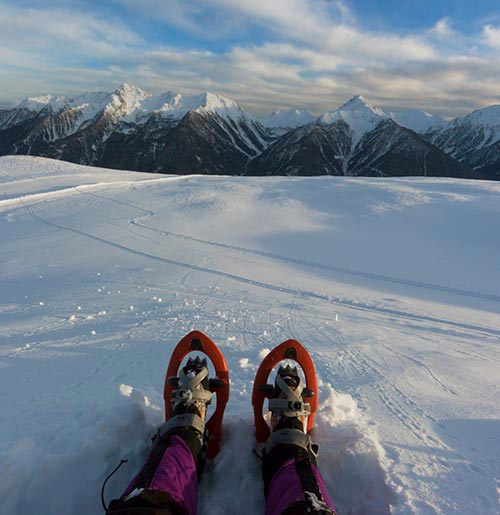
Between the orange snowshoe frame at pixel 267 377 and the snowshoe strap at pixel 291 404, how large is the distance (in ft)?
0.34

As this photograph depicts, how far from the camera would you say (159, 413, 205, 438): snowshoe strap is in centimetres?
273

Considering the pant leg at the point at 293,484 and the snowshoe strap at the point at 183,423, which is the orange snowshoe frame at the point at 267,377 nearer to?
the pant leg at the point at 293,484

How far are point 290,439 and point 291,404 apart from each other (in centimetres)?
34

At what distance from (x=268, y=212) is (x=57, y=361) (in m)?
12.2

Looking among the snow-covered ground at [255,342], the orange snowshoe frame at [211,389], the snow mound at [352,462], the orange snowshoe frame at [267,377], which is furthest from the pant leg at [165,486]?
the snow mound at [352,462]

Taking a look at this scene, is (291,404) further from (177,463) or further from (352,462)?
(177,463)

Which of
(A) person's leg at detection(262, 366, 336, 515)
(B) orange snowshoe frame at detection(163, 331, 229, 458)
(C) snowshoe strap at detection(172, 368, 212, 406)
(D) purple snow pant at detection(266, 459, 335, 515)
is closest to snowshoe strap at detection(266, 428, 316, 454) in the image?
(A) person's leg at detection(262, 366, 336, 515)

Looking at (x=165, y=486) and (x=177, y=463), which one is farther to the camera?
(x=177, y=463)

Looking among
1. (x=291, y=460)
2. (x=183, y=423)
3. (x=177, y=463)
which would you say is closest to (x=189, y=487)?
(x=177, y=463)

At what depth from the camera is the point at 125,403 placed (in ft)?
10.0

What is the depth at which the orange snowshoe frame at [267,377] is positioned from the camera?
2990 mm

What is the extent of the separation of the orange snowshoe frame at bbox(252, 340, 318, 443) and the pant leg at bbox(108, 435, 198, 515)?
25.8 inches

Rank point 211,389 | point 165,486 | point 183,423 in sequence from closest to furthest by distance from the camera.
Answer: point 165,486
point 183,423
point 211,389

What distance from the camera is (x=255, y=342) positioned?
4.73 metres
